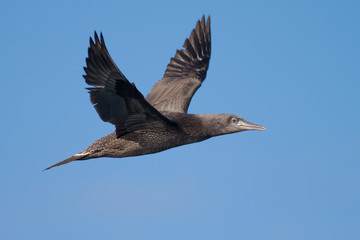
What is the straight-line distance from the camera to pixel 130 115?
37.7ft

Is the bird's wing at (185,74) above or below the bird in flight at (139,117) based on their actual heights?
above

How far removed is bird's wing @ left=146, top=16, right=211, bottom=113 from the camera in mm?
14430

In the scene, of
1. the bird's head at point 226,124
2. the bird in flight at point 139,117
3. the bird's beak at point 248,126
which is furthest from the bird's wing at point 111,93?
the bird's beak at point 248,126

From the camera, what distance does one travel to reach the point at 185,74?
15719 millimetres

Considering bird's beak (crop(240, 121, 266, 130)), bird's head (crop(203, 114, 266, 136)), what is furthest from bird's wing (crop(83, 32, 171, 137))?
bird's beak (crop(240, 121, 266, 130))

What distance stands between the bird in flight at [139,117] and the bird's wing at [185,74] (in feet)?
→ 0.09

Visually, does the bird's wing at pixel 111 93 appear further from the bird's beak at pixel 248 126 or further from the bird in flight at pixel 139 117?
the bird's beak at pixel 248 126

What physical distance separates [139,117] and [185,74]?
444 cm

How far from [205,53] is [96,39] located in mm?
6322

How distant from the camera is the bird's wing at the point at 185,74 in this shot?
14.4 metres

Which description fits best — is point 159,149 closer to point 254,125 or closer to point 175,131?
point 175,131

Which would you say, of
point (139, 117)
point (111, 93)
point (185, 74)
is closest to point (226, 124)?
point (139, 117)

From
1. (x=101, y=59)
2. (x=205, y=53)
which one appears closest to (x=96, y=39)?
(x=101, y=59)

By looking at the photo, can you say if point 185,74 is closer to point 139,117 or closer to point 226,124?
point 226,124
